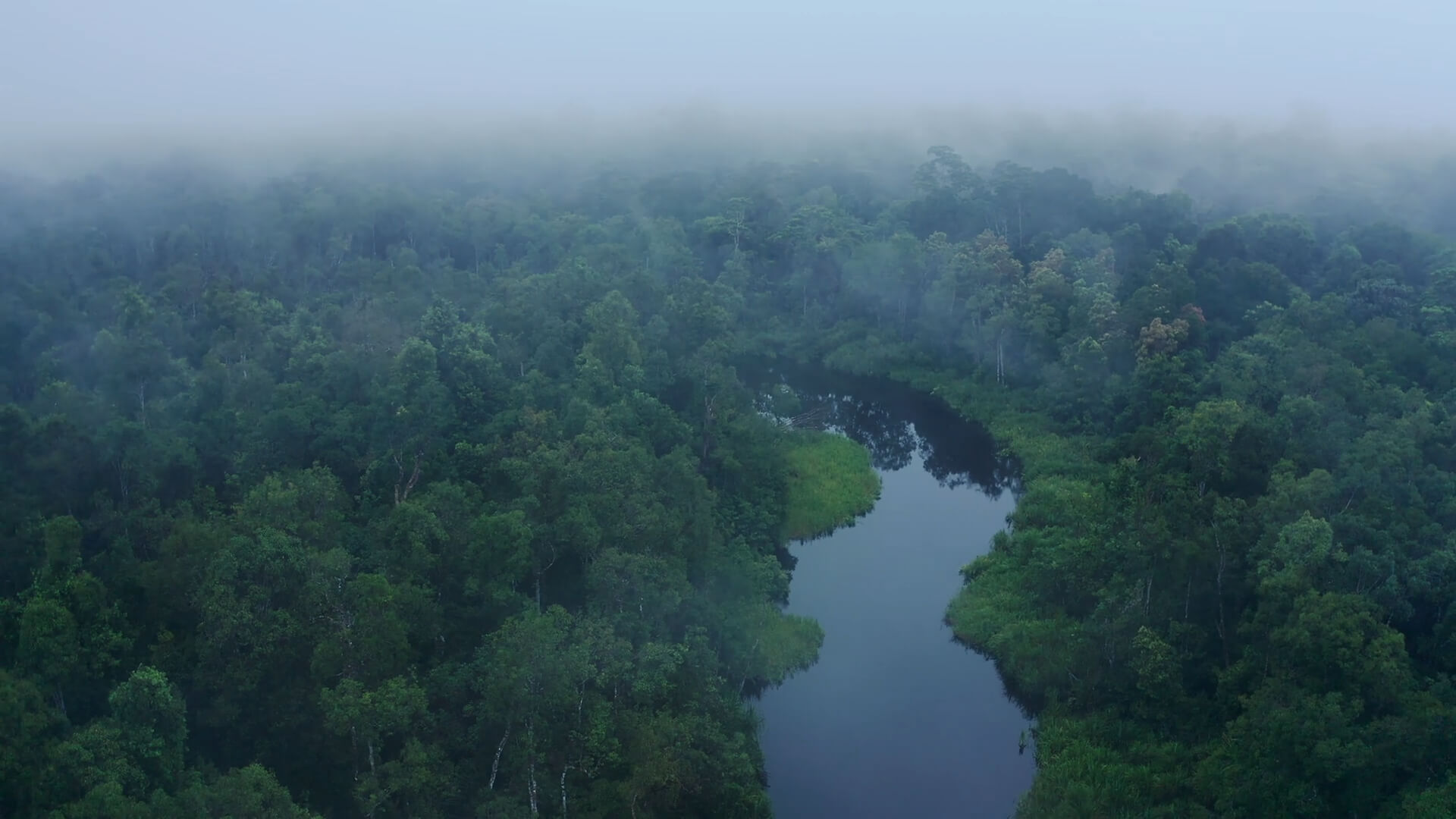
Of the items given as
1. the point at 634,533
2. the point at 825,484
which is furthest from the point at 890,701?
the point at 825,484

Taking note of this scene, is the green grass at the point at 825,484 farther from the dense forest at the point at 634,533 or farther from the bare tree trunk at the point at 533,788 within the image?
the bare tree trunk at the point at 533,788

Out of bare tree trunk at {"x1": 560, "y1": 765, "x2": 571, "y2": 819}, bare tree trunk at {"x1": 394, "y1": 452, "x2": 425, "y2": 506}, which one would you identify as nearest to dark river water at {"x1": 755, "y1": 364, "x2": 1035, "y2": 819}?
bare tree trunk at {"x1": 560, "y1": 765, "x2": 571, "y2": 819}

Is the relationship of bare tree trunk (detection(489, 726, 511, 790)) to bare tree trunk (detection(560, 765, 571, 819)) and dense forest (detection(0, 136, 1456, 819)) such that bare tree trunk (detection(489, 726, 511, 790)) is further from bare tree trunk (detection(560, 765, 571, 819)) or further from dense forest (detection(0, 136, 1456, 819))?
bare tree trunk (detection(560, 765, 571, 819))

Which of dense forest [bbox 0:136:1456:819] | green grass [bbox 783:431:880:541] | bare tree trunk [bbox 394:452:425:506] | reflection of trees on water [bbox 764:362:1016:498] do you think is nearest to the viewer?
dense forest [bbox 0:136:1456:819]

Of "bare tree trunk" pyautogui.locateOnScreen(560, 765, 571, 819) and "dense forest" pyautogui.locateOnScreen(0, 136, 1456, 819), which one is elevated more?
"dense forest" pyautogui.locateOnScreen(0, 136, 1456, 819)

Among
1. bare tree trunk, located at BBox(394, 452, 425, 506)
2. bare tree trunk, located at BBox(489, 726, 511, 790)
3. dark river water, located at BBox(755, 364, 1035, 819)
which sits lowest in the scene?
dark river water, located at BBox(755, 364, 1035, 819)

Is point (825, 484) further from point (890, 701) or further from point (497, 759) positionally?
point (497, 759)
